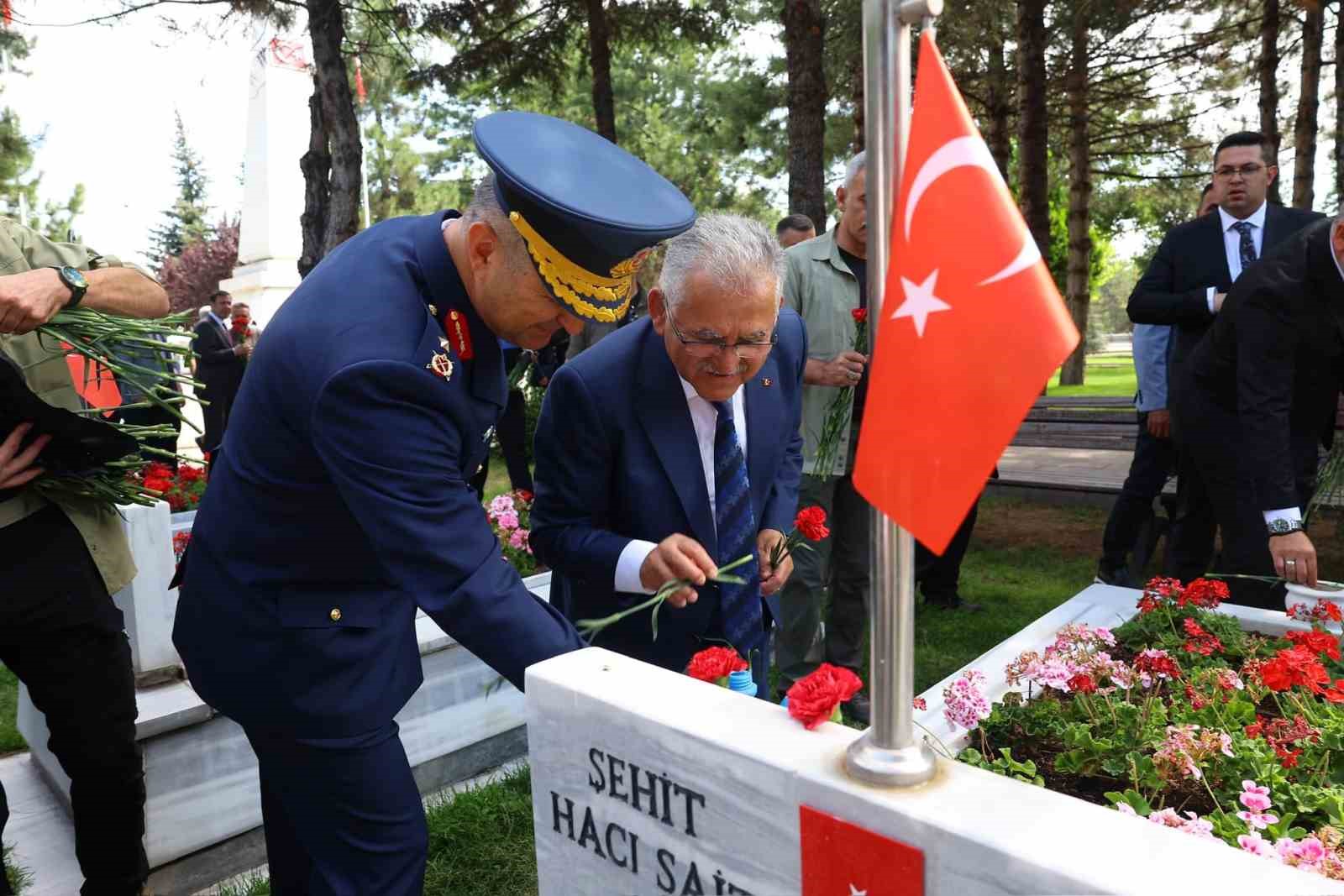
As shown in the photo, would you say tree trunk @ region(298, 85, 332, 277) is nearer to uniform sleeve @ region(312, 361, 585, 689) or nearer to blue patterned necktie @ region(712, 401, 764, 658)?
blue patterned necktie @ region(712, 401, 764, 658)

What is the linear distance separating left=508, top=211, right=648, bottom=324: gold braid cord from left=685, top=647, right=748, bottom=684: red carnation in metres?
0.58

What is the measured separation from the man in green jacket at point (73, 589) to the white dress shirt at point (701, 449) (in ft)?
4.14

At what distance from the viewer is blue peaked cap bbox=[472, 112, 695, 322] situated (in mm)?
1483

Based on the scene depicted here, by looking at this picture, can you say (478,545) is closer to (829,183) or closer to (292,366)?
(292,366)

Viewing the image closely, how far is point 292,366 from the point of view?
1528 mm

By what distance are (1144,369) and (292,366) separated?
495 cm

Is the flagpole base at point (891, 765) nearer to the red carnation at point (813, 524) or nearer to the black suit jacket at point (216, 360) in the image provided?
the red carnation at point (813, 524)

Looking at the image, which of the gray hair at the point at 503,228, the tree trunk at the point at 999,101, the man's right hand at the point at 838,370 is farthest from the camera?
the tree trunk at the point at 999,101

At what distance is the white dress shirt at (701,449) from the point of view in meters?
1.98

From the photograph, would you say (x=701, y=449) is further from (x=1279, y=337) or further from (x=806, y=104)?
(x=806, y=104)

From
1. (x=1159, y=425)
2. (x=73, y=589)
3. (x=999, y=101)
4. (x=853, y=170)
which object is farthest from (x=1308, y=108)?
(x=73, y=589)

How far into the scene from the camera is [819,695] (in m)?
1.11

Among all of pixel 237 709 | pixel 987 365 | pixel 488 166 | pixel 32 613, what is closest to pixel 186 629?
pixel 237 709

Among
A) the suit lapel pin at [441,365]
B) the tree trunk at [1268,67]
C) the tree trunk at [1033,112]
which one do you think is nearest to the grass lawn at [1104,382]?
the tree trunk at [1033,112]
